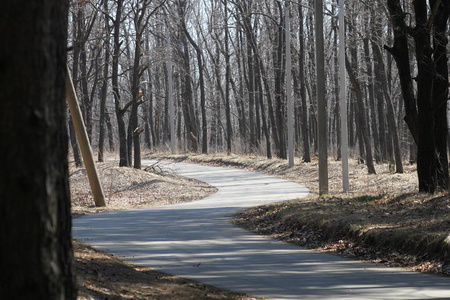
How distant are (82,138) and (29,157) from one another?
14990 mm

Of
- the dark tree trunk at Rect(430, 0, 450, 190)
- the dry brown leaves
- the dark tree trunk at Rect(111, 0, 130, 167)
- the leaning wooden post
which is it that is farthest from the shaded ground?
the dark tree trunk at Rect(111, 0, 130, 167)

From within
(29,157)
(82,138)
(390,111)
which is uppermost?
(390,111)

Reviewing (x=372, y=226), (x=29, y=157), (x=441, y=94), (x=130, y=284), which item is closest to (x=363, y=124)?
(x=441, y=94)

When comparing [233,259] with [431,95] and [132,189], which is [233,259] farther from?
[132,189]

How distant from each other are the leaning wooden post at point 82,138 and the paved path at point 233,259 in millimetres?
2046

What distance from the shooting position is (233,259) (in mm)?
9570

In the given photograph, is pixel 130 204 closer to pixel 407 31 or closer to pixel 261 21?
pixel 407 31

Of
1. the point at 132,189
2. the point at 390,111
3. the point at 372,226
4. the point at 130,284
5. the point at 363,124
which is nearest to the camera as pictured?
the point at 130,284

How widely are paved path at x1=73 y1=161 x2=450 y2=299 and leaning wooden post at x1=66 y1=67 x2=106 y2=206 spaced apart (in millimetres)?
2046

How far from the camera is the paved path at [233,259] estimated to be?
7250 millimetres

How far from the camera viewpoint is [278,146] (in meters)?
40.2

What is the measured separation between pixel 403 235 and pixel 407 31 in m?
6.99

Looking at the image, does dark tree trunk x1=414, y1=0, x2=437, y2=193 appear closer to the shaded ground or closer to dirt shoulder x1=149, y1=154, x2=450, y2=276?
dirt shoulder x1=149, y1=154, x2=450, y2=276

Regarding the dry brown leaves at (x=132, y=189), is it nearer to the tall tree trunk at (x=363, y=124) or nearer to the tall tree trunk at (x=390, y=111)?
the tall tree trunk at (x=363, y=124)
